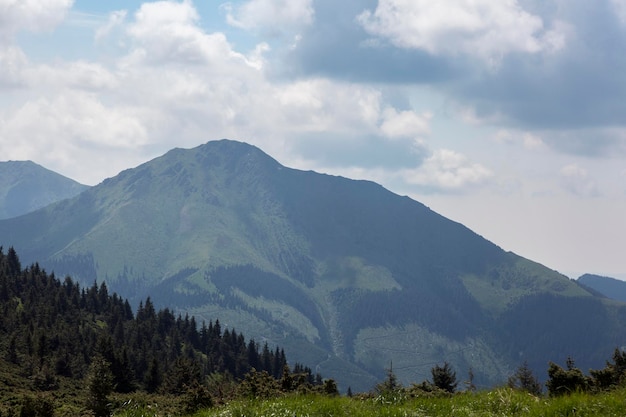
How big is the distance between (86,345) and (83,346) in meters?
1.04

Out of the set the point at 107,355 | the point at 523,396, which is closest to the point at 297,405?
the point at 523,396

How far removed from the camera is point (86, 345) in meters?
134

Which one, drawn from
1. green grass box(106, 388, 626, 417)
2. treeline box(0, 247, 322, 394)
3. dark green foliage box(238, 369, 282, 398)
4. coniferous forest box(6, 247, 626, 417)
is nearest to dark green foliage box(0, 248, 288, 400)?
treeline box(0, 247, 322, 394)

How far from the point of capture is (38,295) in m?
175

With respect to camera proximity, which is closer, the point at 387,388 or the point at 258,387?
the point at 387,388

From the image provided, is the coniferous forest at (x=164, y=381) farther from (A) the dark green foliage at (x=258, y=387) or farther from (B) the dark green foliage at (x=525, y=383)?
(B) the dark green foliage at (x=525, y=383)

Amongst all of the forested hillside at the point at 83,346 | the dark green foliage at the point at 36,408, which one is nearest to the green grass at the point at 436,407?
the dark green foliage at the point at 36,408

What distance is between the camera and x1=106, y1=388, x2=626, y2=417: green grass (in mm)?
18750

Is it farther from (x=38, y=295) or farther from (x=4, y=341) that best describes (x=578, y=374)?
(x=38, y=295)

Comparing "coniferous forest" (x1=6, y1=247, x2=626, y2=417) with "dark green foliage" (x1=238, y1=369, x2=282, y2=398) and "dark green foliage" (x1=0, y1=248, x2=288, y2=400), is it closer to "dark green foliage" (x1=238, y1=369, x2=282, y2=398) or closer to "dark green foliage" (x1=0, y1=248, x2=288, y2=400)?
"dark green foliage" (x1=238, y1=369, x2=282, y2=398)

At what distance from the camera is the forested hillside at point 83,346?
10369 cm

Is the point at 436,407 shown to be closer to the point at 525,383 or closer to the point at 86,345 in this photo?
the point at 525,383

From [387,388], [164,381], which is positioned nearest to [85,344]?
[164,381]

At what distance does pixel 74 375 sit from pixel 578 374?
104 metres
